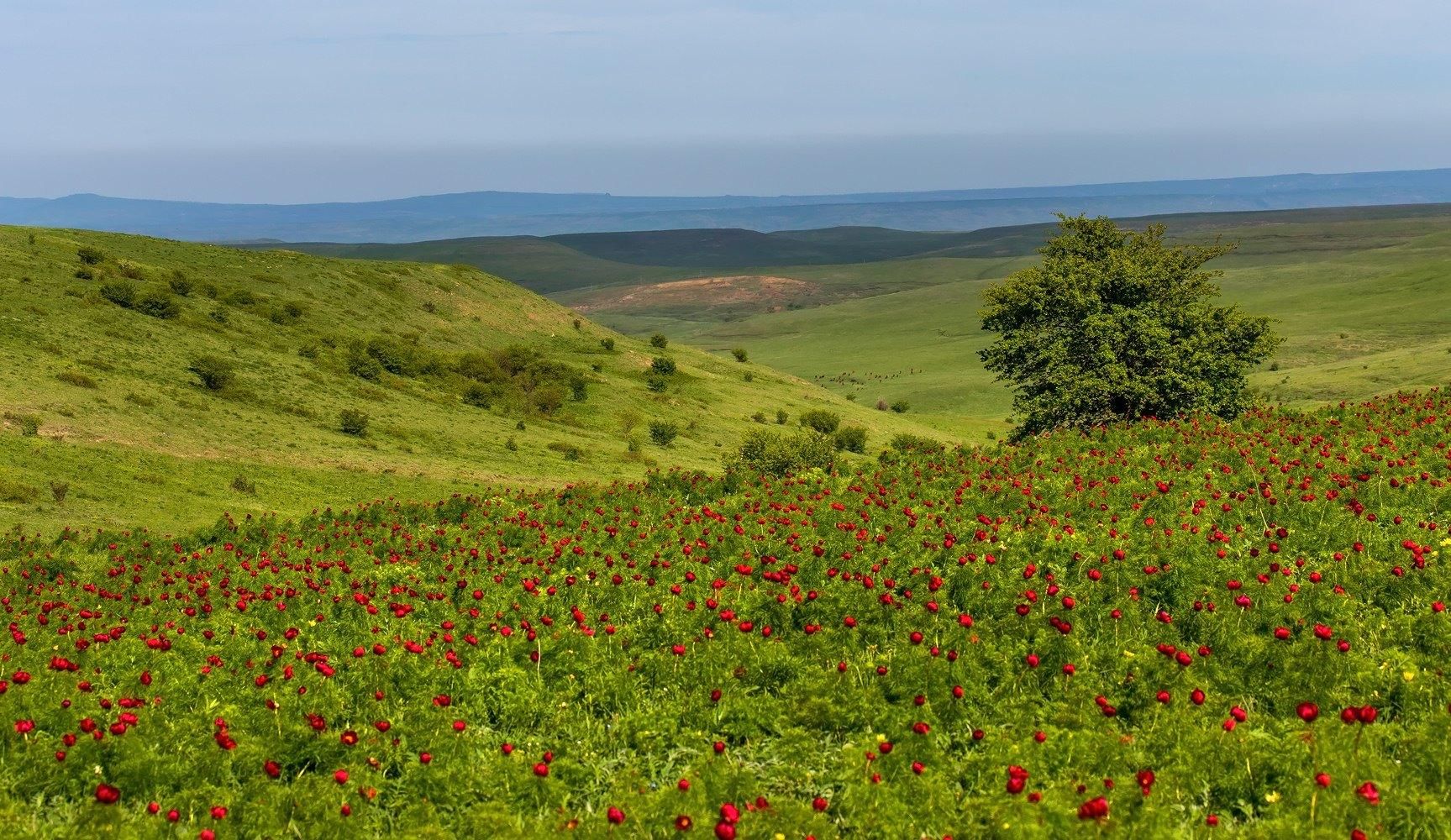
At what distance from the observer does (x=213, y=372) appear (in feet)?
195

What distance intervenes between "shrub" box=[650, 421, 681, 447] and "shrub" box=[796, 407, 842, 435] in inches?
501

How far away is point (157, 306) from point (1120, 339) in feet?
193

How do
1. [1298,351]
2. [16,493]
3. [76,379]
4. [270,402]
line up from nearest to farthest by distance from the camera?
[16,493] → [76,379] → [270,402] → [1298,351]

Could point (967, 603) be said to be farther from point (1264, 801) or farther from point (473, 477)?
point (473, 477)

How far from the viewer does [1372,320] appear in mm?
134375

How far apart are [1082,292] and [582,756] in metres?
38.4

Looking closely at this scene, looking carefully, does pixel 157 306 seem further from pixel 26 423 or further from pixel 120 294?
pixel 26 423

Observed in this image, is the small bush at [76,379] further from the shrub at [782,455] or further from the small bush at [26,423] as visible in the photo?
the shrub at [782,455]

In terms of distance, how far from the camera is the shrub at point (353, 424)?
187ft

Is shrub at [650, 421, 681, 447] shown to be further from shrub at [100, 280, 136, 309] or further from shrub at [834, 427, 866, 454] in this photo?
shrub at [100, 280, 136, 309]

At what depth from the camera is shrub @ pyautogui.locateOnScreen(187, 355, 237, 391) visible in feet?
194

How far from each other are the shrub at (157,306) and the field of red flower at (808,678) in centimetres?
6044

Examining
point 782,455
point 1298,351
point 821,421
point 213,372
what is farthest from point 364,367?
point 1298,351

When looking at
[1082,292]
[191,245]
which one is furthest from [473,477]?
[191,245]
